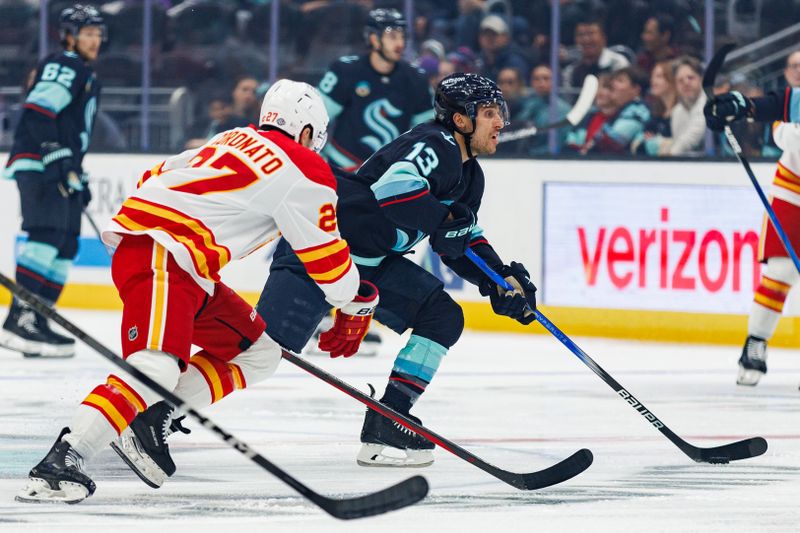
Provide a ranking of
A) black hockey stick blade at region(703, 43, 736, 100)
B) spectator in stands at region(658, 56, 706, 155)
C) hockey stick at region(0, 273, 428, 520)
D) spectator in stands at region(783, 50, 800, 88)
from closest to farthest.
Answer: hockey stick at region(0, 273, 428, 520) < black hockey stick blade at region(703, 43, 736, 100) < spectator in stands at region(783, 50, 800, 88) < spectator in stands at region(658, 56, 706, 155)

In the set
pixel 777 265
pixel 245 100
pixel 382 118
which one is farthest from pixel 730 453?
pixel 245 100

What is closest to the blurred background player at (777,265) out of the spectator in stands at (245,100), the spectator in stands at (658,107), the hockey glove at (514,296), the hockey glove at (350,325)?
the spectator in stands at (658,107)

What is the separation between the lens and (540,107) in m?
7.95

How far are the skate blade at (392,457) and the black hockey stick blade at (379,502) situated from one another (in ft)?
2.77

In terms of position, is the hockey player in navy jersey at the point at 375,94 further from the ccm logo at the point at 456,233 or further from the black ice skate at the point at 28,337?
the ccm logo at the point at 456,233

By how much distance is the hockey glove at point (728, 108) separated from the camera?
217 inches

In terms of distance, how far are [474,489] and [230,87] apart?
5.37 meters

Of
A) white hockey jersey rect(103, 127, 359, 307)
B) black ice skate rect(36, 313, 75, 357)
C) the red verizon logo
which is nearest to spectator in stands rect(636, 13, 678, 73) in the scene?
the red verizon logo

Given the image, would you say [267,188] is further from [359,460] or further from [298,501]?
[359,460]

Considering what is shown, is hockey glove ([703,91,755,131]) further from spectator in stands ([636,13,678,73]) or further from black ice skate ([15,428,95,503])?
black ice skate ([15,428,95,503])

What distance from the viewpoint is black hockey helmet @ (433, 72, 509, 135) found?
4.08 m

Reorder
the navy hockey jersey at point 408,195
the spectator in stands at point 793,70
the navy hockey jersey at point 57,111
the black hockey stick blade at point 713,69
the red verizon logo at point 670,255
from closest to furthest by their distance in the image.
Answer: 1. the navy hockey jersey at point 408,195
2. the black hockey stick blade at point 713,69
3. the navy hockey jersey at point 57,111
4. the spectator in stands at point 793,70
5. the red verizon logo at point 670,255

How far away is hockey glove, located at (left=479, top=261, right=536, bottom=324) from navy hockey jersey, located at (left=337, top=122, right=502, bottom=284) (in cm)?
5

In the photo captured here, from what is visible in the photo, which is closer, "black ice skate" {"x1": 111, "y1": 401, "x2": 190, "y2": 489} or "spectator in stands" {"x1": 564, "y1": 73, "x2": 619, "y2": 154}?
"black ice skate" {"x1": 111, "y1": 401, "x2": 190, "y2": 489}
